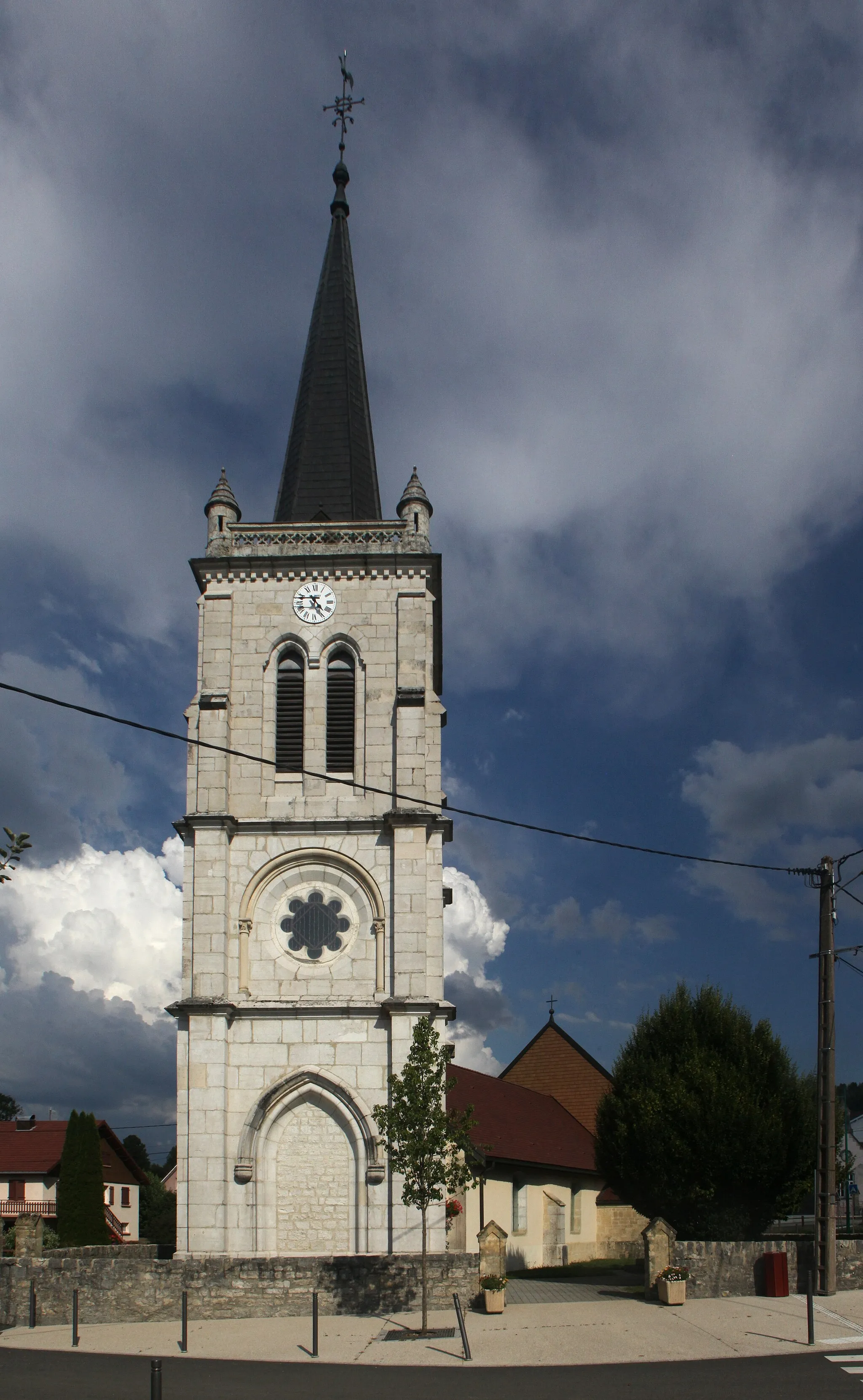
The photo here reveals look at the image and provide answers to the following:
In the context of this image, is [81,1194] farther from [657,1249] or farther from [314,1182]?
[657,1249]

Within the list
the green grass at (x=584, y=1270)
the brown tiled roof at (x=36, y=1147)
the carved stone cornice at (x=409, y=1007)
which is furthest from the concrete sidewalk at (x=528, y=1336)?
the brown tiled roof at (x=36, y=1147)

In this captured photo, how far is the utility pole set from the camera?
22438 millimetres

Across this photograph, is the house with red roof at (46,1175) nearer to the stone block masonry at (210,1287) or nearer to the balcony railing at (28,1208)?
the balcony railing at (28,1208)

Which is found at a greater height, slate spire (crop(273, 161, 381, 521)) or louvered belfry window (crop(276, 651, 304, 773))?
slate spire (crop(273, 161, 381, 521))

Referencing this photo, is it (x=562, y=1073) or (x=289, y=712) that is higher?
(x=289, y=712)

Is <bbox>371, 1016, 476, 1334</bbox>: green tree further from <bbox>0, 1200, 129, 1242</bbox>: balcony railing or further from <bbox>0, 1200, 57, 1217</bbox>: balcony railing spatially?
<bbox>0, 1200, 57, 1217</bbox>: balcony railing

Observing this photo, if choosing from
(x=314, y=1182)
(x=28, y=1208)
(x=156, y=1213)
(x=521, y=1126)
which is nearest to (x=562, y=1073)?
(x=521, y=1126)

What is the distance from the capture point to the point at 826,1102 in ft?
76.2

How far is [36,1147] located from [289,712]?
109 feet

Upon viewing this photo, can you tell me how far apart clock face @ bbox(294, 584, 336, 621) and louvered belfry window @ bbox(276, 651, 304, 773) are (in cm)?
97

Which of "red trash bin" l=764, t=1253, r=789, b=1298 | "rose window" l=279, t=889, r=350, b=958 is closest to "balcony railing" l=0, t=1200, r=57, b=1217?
"rose window" l=279, t=889, r=350, b=958

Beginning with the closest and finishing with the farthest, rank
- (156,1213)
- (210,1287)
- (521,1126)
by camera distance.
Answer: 1. (210,1287)
2. (521,1126)
3. (156,1213)

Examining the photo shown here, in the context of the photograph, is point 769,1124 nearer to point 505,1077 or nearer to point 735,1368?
point 735,1368

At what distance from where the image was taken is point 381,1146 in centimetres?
2283
